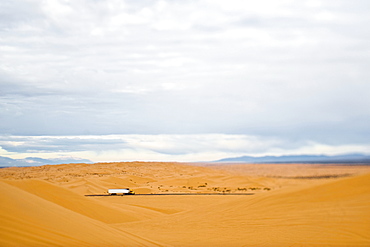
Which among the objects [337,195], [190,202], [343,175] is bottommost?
[190,202]

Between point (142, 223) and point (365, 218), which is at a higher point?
point (365, 218)

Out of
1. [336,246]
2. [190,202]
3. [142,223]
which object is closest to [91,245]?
[336,246]

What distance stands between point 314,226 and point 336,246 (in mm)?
2087

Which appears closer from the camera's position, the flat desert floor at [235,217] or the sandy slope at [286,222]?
the flat desert floor at [235,217]

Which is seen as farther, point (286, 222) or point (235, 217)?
point (235, 217)

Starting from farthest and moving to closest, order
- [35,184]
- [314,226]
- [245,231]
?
1. [35,184]
2. [245,231]
3. [314,226]

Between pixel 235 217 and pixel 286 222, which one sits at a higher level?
pixel 286 222

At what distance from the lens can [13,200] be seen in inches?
432

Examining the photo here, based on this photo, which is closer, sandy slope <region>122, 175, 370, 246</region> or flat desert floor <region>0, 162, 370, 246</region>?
flat desert floor <region>0, 162, 370, 246</region>

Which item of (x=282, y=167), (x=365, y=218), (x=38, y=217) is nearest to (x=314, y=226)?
(x=365, y=218)

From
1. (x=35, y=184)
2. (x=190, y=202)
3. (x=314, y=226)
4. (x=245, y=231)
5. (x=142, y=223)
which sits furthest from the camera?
(x=190, y=202)

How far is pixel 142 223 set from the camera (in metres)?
18.5

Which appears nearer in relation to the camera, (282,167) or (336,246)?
(336,246)

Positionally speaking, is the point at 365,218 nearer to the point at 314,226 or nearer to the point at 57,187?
the point at 314,226
